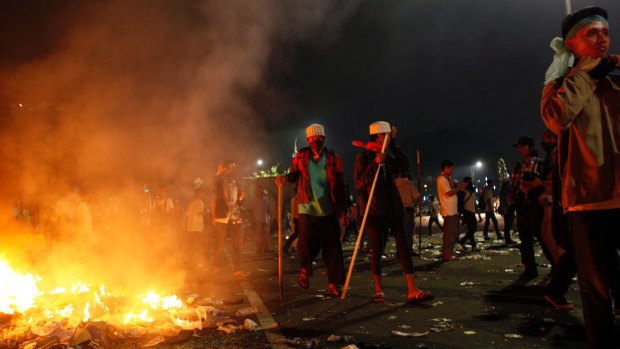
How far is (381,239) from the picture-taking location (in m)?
5.80

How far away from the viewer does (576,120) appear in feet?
8.46

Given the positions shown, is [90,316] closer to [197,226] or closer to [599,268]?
[599,268]

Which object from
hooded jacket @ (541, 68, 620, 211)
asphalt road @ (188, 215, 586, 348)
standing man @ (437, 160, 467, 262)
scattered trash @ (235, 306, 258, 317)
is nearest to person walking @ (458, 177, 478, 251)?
standing man @ (437, 160, 467, 262)

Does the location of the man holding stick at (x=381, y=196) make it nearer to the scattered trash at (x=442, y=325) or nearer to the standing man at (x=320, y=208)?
the standing man at (x=320, y=208)

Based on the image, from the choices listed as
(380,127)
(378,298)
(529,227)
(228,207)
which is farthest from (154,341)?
(529,227)

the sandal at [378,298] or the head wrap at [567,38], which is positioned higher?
the head wrap at [567,38]

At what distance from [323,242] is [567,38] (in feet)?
13.4

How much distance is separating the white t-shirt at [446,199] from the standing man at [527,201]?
8.85ft

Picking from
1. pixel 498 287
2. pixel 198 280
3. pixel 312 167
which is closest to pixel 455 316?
pixel 498 287

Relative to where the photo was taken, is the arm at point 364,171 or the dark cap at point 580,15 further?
the arm at point 364,171

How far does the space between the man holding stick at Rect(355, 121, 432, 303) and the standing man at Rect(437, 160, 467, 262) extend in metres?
3.97

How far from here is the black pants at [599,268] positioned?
97.3 inches

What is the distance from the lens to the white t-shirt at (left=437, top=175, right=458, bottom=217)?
31.9 ft

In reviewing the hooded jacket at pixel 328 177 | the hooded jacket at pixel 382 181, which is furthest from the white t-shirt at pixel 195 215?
the hooded jacket at pixel 382 181
